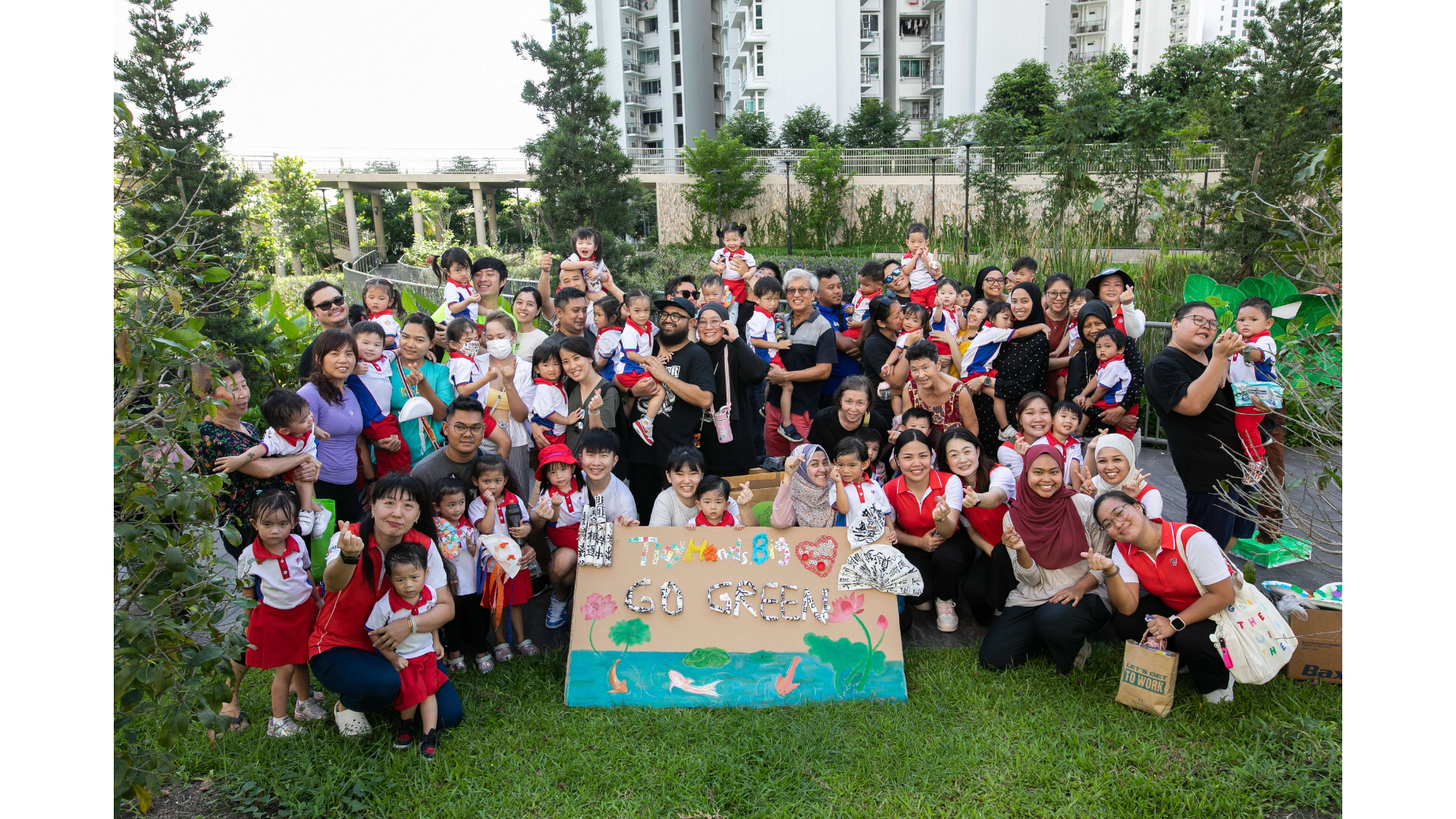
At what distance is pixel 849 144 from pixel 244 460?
102 feet

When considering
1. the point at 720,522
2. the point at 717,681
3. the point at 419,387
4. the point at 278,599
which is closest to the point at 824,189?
the point at 419,387

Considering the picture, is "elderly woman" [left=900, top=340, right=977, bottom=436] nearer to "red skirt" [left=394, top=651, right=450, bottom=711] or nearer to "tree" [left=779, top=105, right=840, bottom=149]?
"red skirt" [left=394, top=651, right=450, bottom=711]

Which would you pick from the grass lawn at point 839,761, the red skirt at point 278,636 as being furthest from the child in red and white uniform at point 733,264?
the red skirt at point 278,636

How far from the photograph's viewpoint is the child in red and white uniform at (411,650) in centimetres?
330

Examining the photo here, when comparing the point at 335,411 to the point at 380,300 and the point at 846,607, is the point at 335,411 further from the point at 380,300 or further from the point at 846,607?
the point at 846,607

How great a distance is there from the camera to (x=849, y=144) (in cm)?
3212

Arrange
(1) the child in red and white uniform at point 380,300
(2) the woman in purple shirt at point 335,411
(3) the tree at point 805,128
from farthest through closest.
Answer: (3) the tree at point 805,128 < (1) the child in red and white uniform at point 380,300 < (2) the woman in purple shirt at point 335,411

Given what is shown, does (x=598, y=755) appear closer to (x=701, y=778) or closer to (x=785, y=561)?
(x=701, y=778)

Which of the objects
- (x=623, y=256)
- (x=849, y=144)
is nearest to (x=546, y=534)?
(x=623, y=256)

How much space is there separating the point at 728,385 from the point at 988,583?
5.87ft

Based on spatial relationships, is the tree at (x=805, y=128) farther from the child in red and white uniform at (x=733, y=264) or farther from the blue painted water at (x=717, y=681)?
the blue painted water at (x=717, y=681)

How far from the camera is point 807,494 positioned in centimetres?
400

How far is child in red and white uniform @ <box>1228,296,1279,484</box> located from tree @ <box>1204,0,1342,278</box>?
5.80 meters

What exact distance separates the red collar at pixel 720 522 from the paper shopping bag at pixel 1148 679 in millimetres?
1858
